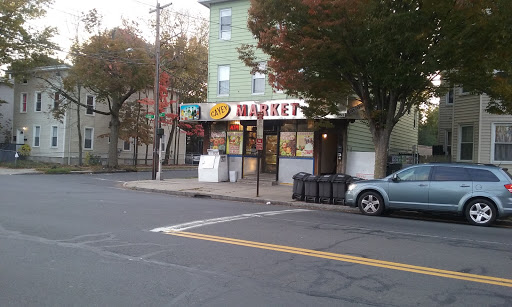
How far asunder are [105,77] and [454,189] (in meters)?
24.6

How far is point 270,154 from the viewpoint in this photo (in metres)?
22.4

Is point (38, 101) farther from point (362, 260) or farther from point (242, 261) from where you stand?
point (362, 260)

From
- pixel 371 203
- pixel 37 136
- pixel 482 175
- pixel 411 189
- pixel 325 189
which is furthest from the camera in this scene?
pixel 37 136

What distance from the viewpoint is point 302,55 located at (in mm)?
12828

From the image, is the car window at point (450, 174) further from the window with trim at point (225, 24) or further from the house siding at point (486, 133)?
the window with trim at point (225, 24)

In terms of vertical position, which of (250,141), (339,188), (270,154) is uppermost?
(250,141)

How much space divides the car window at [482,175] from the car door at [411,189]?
1105mm

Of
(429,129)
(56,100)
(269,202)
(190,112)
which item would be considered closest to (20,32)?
(56,100)

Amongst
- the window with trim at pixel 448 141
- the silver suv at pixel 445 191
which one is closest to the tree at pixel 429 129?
the window with trim at pixel 448 141

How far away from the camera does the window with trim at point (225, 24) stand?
22828 millimetres

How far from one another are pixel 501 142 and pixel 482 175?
26.4 feet

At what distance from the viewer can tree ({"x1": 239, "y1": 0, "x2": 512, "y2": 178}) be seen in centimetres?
1107

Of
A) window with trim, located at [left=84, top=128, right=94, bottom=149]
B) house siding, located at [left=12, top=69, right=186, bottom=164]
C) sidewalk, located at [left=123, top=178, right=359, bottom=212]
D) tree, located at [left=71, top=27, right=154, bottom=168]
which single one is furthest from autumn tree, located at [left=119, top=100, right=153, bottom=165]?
sidewalk, located at [left=123, top=178, right=359, bottom=212]

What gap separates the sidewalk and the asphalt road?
3.80 metres
